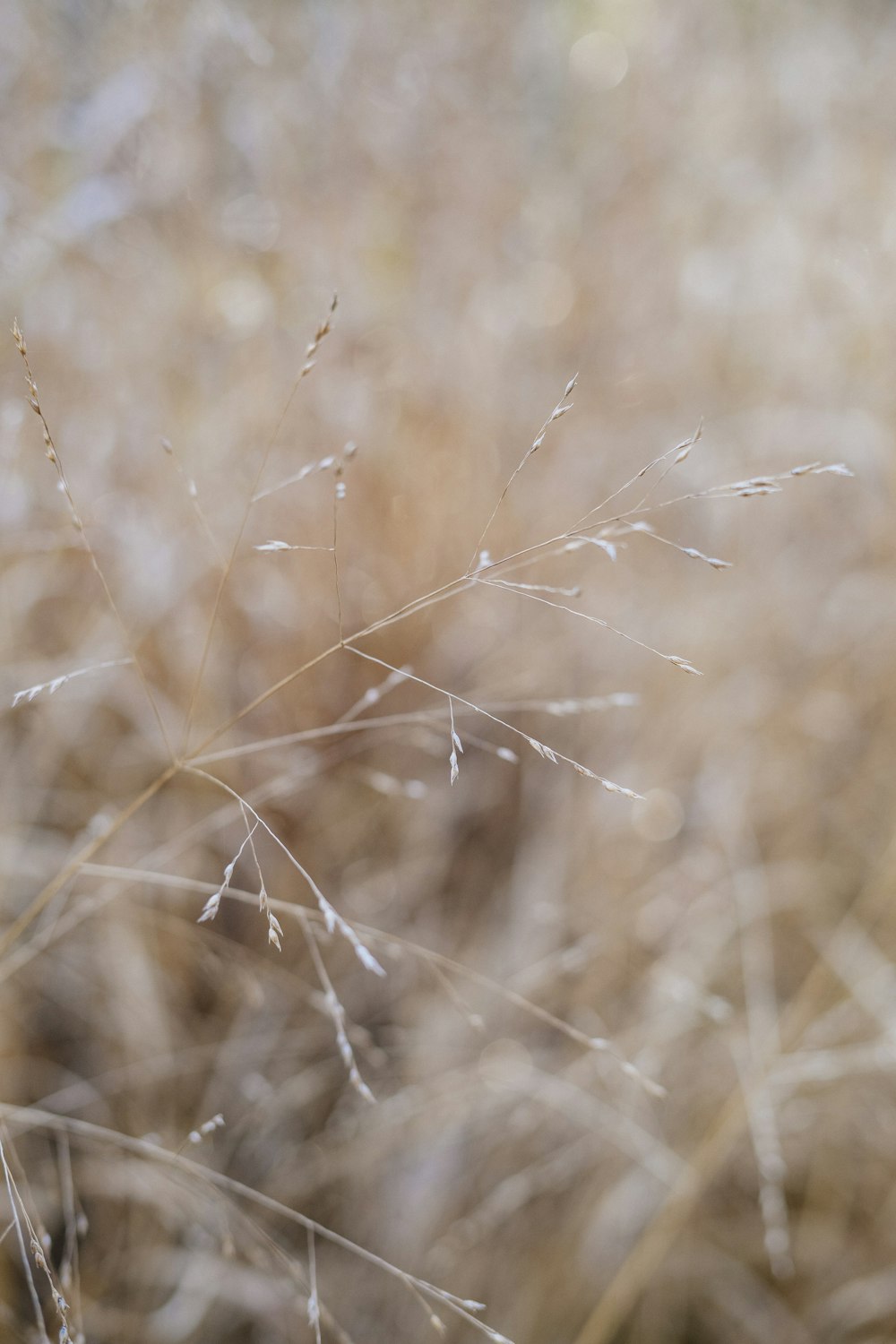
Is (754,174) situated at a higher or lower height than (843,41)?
lower

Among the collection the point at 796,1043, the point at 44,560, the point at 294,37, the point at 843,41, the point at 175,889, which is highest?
the point at 294,37

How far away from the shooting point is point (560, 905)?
0.90 m

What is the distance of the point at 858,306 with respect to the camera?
114 centimetres

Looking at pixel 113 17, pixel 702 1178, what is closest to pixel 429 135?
pixel 113 17

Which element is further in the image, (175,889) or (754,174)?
(754,174)

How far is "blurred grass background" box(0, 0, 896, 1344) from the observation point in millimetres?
768

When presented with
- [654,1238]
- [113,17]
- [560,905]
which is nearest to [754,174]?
[113,17]

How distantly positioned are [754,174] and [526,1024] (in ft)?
4.49

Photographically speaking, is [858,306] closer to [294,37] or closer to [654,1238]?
[294,37]

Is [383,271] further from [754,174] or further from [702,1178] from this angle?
[702,1178]

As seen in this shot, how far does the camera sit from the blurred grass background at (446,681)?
768mm

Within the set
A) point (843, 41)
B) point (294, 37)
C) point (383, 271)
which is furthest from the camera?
point (843, 41)

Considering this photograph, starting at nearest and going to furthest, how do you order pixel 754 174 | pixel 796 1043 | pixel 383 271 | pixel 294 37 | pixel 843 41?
pixel 796 1043
pixel 294 37
pixel 383 271
pixel 754 174
pixel 843 41

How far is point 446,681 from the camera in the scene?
1.07m
